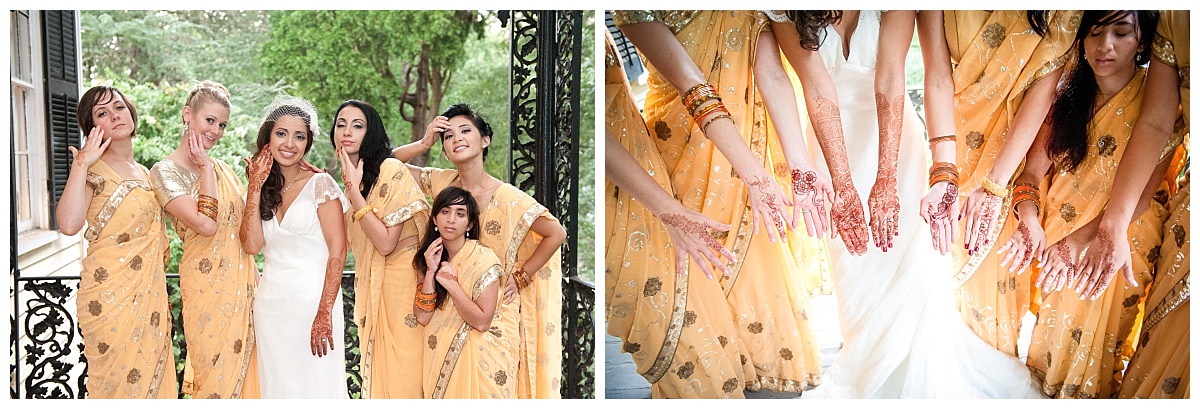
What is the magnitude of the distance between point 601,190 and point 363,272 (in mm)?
869

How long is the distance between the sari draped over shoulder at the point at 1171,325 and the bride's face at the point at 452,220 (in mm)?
2419

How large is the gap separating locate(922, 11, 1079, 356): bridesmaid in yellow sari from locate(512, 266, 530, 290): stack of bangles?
1.40 metres

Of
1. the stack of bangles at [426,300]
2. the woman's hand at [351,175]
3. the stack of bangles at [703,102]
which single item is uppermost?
the stack of bangles at [703,102]

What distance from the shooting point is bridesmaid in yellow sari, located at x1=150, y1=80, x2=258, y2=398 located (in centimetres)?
291

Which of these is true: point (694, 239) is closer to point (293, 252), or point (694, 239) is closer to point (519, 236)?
point (519, 236)

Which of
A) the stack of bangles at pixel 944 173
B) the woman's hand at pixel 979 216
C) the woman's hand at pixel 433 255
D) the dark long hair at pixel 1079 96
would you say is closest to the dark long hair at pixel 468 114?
the woman's hand at pixel 433 255

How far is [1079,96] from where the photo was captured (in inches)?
119

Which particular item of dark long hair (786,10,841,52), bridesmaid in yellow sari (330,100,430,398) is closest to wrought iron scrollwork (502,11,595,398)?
bridesmaid in yellow sari (330,100,430,398)

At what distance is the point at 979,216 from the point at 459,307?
6.01 ft

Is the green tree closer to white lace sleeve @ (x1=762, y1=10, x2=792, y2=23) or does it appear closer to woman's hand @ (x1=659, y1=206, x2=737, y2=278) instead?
woman's hand @ (x1=659, y1=206, x2=737, y2=278)

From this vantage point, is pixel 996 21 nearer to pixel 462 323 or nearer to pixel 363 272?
pixel 462 323

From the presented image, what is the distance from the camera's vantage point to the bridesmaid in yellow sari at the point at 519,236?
3016mm

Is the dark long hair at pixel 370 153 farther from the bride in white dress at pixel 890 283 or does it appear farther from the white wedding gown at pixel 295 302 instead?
the bride in white dress at pixel 890 283

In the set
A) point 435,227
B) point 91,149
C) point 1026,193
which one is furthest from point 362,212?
point 1026,193
